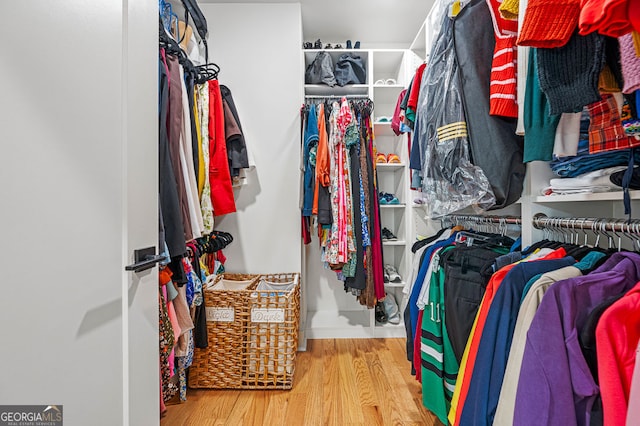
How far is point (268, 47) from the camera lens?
7.64 feet

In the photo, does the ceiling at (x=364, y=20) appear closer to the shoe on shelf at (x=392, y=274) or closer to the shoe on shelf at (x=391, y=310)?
the shoe on shelf at (x=392, y=274)

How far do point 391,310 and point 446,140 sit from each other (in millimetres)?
1834

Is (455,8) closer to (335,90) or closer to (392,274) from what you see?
(335,90)

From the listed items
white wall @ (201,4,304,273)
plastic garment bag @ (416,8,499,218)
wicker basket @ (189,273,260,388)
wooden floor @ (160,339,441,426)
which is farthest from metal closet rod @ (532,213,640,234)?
white wall @ (201,4,304,273)

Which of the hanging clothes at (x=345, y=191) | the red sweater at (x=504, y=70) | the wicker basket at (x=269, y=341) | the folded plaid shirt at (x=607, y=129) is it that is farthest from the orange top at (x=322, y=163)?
the folded plaid shirt at (x=607, y=129)

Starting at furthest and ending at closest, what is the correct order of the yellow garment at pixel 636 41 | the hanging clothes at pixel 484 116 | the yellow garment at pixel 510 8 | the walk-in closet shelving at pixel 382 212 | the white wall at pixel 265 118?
1. the walk-in closet shelving at pixel 382 212
2. the white wall at pixel 265 118
3. the hanging clothes at pixel 484 116
4. the yellow garment at pixel 510 8
5. the yellow garment at pixel 636 41

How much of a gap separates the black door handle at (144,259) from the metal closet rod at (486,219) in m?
1.28

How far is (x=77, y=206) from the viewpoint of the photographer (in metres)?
0.71

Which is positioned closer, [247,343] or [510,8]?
[510,8]

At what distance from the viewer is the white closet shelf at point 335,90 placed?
257 centimetres

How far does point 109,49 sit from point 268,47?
1.74 meters

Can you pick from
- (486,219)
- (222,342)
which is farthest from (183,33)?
(486,219)

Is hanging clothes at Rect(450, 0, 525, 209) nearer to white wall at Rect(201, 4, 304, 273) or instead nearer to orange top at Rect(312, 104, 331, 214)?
orange top at Rect(312, 104, 331, 214)

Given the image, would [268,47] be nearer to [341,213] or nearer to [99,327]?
[341,213]
